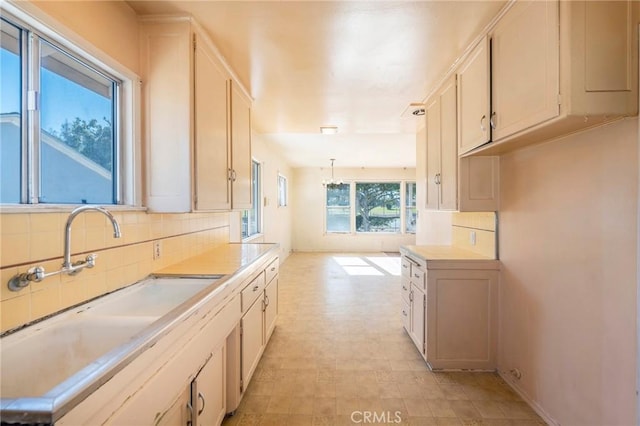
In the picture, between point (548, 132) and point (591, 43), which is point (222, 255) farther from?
point (591, 43)

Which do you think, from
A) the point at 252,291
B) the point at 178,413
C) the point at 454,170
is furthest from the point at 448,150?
the point at 178,413

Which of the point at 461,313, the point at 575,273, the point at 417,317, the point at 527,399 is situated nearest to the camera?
the point at 575,273

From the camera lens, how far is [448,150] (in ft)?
8.34

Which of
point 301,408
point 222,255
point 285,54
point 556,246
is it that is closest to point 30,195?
point 222,255

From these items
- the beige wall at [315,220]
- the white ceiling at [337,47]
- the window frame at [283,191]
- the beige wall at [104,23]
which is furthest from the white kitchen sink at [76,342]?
the beige wall at [315,220]

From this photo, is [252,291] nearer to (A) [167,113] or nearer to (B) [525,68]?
(A) [167,113]

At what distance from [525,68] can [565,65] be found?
0.26m

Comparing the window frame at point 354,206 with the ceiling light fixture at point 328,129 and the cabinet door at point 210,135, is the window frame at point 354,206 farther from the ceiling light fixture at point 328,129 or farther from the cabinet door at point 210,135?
the cabinet door at point 210,135

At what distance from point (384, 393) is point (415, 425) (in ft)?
1.12

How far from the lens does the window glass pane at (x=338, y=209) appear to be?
9000mm

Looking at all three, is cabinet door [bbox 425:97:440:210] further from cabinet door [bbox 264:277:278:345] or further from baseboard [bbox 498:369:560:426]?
cabinet door [bbox 264:277:278:345]

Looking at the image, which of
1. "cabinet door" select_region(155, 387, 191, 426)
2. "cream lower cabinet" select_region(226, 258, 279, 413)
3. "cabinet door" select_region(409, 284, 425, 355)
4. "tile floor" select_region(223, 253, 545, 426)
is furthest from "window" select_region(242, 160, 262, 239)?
"cabinet door" select_region(155, 387, 191, 426)

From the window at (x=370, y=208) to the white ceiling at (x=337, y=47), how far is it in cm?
534

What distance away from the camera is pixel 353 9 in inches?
67.1
